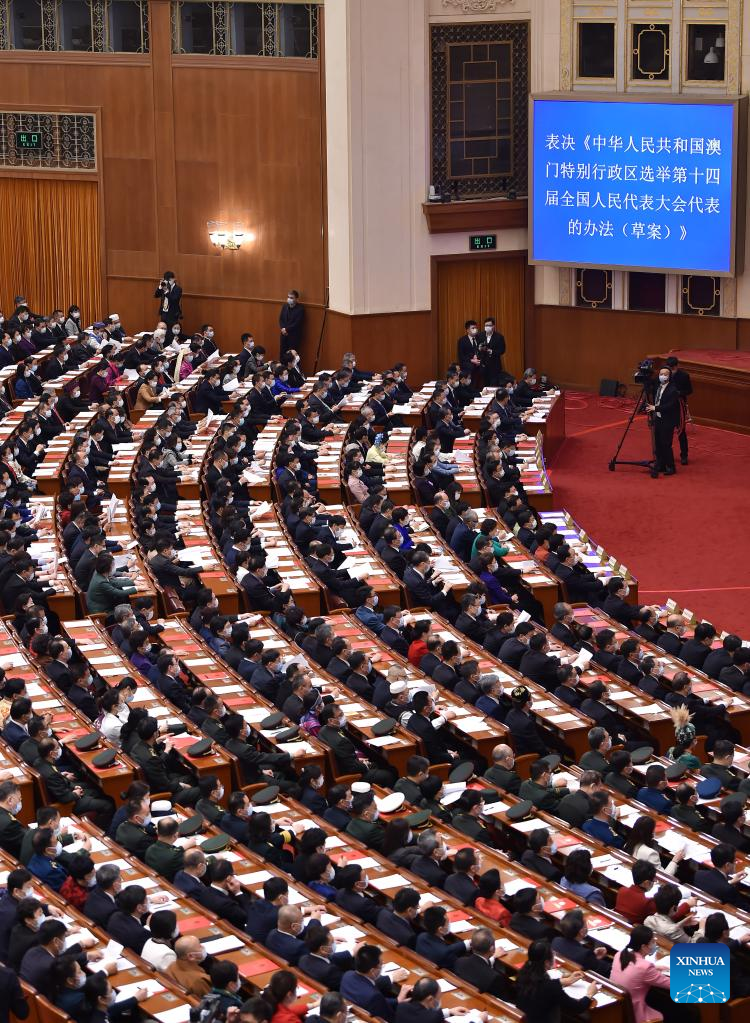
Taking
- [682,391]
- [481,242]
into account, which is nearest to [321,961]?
[682,391]

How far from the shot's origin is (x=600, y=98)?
27953mm

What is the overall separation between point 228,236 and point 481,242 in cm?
445

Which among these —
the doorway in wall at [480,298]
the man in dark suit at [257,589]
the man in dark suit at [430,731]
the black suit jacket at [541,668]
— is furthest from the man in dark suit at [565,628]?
the doorway in wall at [480,298]

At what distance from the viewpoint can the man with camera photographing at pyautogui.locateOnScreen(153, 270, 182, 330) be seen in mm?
30516

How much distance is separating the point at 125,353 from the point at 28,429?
5293 mm

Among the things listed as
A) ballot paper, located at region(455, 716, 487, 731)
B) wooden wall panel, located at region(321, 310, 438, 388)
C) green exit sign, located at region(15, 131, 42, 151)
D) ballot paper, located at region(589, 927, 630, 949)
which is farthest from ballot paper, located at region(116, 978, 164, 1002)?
green exit sign, located at region(15, 131, 42, 151)

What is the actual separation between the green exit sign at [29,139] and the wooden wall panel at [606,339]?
9.67 m

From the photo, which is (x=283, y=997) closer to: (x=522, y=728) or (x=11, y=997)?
(x=11, y=997)

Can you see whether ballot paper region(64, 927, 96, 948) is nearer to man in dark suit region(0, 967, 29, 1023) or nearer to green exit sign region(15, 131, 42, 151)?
man in dark suit region(0, 967, 29, 1023)

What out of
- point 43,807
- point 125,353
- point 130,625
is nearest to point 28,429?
point 125,353

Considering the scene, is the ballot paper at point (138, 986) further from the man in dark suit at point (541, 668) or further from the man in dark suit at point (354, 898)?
the man in dark suit at point (541, 668)

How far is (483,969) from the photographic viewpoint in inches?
433

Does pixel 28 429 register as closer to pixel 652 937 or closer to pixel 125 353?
pixel 125 353

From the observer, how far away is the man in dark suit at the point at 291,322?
29422mm
